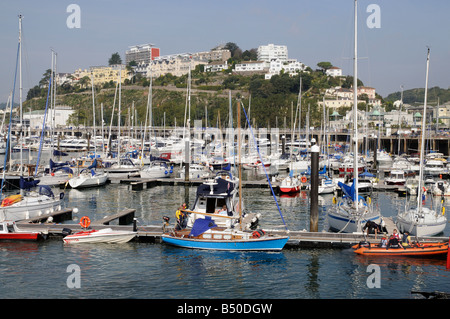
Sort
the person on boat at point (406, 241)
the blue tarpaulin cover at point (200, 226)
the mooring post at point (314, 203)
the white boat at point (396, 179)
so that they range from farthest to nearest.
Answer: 1. the white boat at point (396, 179)
2. the mooring post at point (314, 203)
3. the blue tarpaulin cover at point (200, 226)
4. the person on boat at point (406, 241)

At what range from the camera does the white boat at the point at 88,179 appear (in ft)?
176

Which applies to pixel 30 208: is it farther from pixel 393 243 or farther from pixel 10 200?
pixel 393 243

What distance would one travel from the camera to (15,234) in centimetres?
2975

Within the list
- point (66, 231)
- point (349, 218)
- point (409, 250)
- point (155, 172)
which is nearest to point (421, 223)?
point (349, 218)

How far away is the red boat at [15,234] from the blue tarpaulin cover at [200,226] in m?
9.61

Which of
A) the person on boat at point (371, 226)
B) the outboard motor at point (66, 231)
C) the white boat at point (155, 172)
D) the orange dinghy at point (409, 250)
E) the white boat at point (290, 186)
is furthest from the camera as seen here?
the white boat at point (155, 172)

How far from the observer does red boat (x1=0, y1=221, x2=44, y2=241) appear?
1164 inches

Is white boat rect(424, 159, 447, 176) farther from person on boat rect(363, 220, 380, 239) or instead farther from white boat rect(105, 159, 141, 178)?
person on boat rect(363, 220, 380, 239)

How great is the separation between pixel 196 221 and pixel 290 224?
10.7 m

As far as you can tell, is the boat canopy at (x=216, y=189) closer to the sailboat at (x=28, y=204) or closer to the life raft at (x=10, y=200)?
the sailboat at (x=28, y=204)

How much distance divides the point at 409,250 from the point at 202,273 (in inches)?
437

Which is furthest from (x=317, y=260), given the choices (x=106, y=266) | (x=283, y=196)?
(x=283, y=196)

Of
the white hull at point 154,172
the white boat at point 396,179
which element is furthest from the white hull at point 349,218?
the white hull at point 154,172
